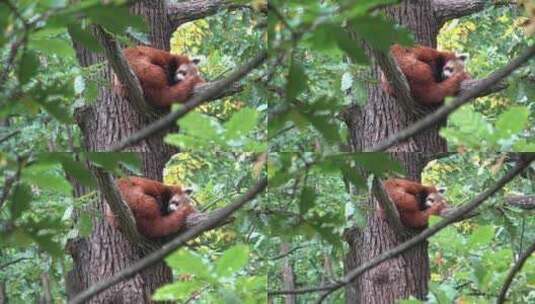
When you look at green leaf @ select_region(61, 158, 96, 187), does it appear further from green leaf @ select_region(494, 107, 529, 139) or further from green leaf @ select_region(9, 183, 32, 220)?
green leaf @ select_region(494, 107, 529, 139)

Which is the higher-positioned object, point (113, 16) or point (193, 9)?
point (193, 9)

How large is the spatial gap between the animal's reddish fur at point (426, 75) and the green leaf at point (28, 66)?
2.15m

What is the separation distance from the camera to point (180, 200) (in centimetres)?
275

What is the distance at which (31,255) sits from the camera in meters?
2.82

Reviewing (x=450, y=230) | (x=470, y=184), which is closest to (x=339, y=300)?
(x=470, y=184)

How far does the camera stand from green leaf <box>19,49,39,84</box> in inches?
22.8

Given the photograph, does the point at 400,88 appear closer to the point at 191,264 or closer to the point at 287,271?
the point at 287,271

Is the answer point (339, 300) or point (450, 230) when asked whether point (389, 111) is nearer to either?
point (339, 300)

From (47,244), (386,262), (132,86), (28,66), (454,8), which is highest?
(454,8)

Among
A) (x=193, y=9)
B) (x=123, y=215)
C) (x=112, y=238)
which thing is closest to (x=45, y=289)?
(x=112, y=238)

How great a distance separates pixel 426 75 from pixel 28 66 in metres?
2.17

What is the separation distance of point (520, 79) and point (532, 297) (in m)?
0.60

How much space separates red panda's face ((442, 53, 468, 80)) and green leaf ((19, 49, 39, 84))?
7.21 feet

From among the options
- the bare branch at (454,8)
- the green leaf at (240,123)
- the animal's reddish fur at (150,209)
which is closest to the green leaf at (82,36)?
the green leaf at (240,123)
